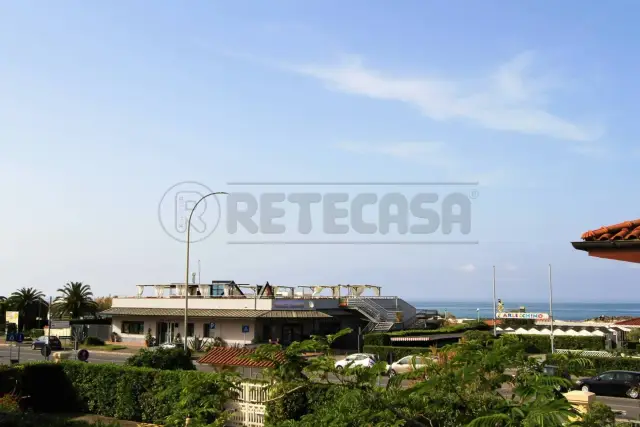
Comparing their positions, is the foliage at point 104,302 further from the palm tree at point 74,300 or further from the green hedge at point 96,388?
the green hedge at point 96,388

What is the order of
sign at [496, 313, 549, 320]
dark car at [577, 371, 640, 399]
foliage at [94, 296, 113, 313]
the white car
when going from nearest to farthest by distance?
the white car → dark car at [577, 371, 640, 399] → sign at [496, 313, 549, 320] → foliage at [94, 296, 113, 313]

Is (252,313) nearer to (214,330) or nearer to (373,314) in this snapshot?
(214,330)

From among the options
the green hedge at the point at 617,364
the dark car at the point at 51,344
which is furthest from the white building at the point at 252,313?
the green hedge at the point at 617,364

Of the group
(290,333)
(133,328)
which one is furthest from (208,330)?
(133,328)

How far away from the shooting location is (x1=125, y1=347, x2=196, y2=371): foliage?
1021 inches

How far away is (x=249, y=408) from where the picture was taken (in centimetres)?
2050

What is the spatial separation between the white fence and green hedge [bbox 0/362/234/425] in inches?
81.5

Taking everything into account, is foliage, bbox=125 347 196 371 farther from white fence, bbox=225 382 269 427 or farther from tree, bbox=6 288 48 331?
tree, bbox=6 288 48 331

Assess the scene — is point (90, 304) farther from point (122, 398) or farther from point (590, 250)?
point (590, 250)

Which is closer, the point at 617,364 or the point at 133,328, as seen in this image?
the point at 617,364

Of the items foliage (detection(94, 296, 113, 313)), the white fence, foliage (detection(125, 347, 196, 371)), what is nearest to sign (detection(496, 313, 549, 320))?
foliage (detection(125, 347, 196, 371))

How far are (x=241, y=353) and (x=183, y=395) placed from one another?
12897 millimetres

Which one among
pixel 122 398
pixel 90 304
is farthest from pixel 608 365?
pixel 90 304

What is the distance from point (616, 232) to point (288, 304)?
4400cm
